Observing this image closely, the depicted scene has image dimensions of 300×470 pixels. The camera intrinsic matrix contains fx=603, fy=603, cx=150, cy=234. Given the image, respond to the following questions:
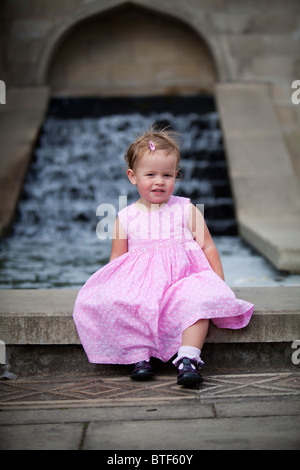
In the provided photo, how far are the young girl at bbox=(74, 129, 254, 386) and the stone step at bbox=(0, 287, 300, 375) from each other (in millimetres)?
79

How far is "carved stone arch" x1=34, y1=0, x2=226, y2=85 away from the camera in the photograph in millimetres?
11234

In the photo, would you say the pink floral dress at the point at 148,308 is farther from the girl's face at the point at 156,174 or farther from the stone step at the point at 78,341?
the girl's face at the point at 156,174

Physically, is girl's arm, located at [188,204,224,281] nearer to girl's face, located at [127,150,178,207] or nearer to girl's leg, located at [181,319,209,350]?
girl's face, located at [127,150,178,207]

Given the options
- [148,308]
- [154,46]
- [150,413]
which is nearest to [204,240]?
[148,308]

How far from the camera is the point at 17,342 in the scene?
2824mm

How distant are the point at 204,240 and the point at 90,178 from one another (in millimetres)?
5921

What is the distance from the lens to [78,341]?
2803mm

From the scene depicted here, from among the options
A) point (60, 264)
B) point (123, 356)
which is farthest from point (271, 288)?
point (60, 264)

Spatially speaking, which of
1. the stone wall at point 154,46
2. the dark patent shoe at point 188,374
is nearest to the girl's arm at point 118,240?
the dark patent shoe at point 188,374

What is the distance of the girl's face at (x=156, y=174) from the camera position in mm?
2867

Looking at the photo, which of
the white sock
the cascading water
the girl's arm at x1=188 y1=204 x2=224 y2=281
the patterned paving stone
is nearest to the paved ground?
the patterned paving stone

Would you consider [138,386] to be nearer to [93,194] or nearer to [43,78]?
[93,194]

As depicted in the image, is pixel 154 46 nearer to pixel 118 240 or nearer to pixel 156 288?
pixel 118 240

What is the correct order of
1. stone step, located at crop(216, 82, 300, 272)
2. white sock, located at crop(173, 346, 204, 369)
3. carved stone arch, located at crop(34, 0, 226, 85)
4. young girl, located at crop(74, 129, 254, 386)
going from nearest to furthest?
white sock, located at crop(173, 346, 204, 369), young girl, located at crop(74, 129, 254, 386), stone step, located at crop(216, 82, 300, 272), carved stone arch, located at crop(34, 0, 226, 85)
